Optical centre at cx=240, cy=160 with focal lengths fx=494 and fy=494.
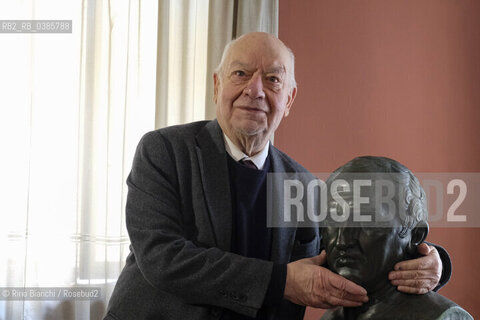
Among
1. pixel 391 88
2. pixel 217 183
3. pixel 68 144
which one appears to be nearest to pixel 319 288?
pixel 217 183

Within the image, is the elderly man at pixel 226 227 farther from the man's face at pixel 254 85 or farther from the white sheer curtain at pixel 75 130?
the white sheer curtain at pixel 75 130

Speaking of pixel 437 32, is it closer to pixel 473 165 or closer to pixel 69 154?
pixel 473 165

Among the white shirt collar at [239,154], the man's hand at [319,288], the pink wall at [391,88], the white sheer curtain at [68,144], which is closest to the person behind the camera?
the man's hand at [319,288]

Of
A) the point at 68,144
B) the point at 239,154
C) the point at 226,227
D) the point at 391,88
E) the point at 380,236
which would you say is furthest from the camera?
the point at 391,88

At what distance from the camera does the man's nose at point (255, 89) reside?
4.30 ft

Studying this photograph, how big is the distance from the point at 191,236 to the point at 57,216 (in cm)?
112

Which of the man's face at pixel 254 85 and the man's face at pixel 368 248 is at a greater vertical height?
the man's face at pixel 254 85

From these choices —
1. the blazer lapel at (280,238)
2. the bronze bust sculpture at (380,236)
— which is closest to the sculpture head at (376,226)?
the bronze bust sculpture at (380,236)

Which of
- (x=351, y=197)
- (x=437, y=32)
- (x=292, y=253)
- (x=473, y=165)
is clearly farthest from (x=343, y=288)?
(x=437, y=32)

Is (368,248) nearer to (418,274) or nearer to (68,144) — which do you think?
(418,274)

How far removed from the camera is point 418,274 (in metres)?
1.08

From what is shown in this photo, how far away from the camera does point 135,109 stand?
231 cm

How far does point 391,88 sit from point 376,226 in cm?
160

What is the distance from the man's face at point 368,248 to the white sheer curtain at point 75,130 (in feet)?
4.64
